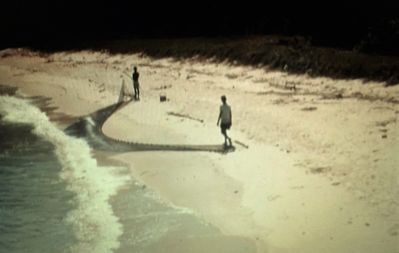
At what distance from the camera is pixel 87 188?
17.5m

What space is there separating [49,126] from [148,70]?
10.9 meters

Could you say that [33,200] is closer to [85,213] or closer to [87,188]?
[87,188]

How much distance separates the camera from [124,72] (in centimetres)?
3800

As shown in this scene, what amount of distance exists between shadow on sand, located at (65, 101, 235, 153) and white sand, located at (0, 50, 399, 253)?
17.7 inches

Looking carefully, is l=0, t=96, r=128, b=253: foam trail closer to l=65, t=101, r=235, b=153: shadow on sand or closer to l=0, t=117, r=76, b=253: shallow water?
l=0, t=117, r=76, b=253: shallow water

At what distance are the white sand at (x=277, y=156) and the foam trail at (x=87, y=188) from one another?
1.11 meters

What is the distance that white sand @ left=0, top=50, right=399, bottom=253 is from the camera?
1263cm

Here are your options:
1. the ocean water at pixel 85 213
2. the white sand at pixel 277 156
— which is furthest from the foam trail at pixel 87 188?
the white sand at pixel 277 156

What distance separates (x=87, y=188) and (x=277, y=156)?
18.4ft

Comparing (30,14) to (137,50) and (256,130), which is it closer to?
(137,50)

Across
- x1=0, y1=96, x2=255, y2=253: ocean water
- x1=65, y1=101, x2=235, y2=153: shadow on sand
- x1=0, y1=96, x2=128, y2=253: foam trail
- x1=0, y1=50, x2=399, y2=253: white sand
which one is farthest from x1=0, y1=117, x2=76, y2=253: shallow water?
x1=0, y1=50, x2=399, y2=253: white sand

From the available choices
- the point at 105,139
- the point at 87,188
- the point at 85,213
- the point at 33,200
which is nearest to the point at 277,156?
the point at 87,188

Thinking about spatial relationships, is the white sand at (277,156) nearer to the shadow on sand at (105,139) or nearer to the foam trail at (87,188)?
the shadow on sand at (105,139)

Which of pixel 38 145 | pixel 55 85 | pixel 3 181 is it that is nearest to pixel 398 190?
pixel 3 181
